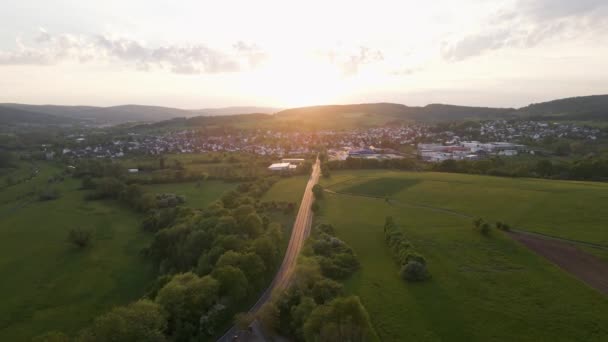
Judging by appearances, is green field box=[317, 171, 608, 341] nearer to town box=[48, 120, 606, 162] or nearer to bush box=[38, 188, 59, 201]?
town box=[48, 120, 606, 162]

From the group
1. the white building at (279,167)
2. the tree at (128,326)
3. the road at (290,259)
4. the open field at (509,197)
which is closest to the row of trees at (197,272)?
the tree at (128,326)

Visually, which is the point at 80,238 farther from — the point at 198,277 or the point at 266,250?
the point at 266,250

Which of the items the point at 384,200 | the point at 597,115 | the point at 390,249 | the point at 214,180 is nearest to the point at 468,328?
the point at 390,249

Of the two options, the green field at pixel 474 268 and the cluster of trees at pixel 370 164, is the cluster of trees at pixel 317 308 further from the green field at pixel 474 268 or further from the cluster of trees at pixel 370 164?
the cluster of trees at pixel 370 164

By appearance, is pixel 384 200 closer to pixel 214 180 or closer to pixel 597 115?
pixel 214 180

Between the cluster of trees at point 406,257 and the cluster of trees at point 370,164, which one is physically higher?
the cluster of trees at point 370,164

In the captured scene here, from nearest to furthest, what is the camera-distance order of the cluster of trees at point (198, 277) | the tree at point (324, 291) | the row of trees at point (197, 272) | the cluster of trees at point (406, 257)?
the cluster of trees at point (198, 277) < the row of trees at point (197, 272) < the tree at point (324, 291) < the cluster of trees at point (406, 257)

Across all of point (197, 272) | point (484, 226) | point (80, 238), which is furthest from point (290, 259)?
point (80, 238)
